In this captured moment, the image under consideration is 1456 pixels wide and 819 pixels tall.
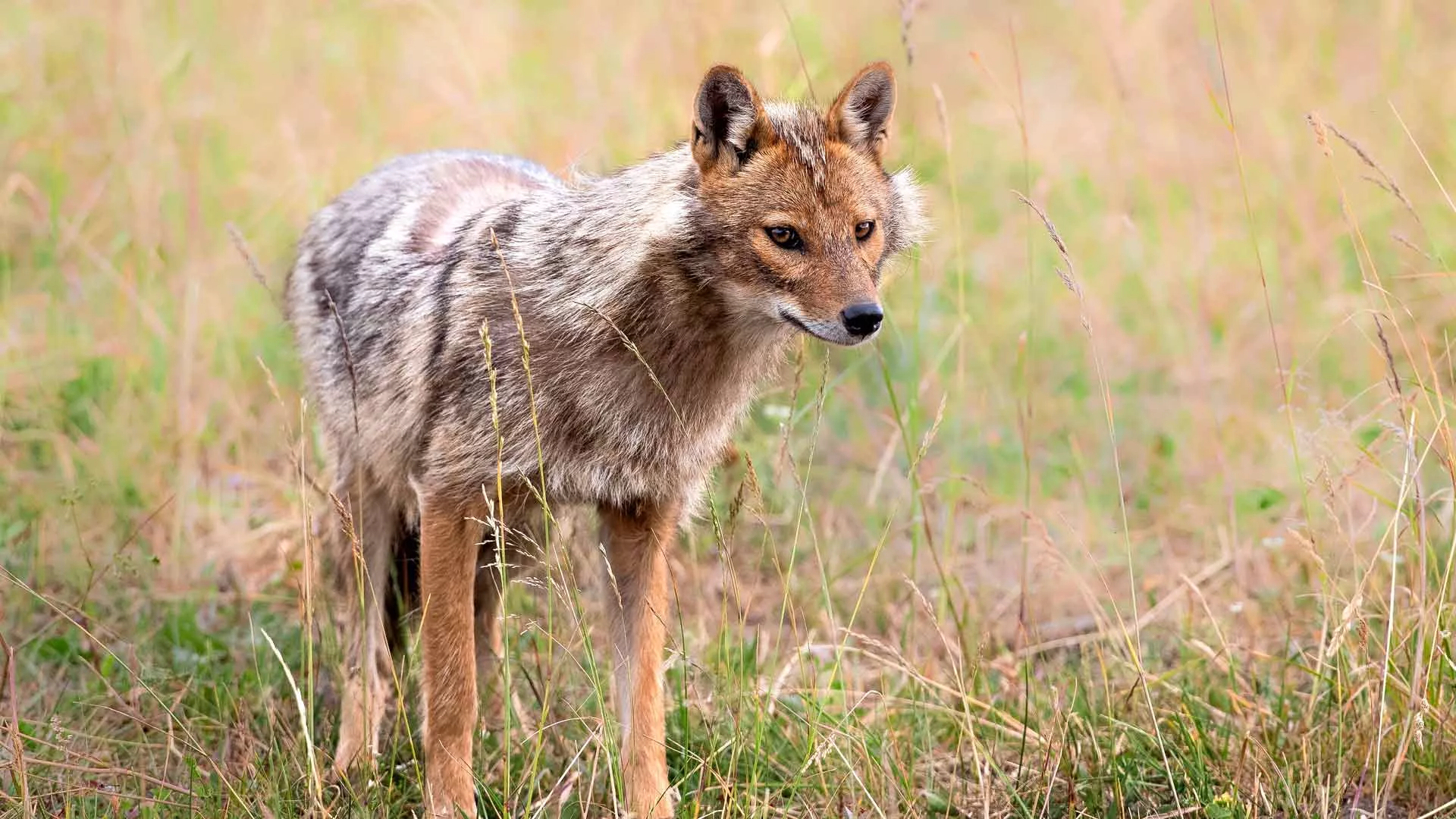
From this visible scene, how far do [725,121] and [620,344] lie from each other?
0.68m

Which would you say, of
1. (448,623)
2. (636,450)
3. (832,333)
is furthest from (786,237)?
(448,623)

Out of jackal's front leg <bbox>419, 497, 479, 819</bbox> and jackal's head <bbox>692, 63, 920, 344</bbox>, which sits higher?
jackal's head <bbox>692, 63, 920, 344</bbox>

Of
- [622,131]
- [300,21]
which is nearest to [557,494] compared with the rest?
[622,131]

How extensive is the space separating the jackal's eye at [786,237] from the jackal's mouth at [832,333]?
197 millimetres

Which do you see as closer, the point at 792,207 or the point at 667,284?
the point at 792,207

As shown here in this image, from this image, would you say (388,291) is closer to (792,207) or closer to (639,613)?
(639,613)

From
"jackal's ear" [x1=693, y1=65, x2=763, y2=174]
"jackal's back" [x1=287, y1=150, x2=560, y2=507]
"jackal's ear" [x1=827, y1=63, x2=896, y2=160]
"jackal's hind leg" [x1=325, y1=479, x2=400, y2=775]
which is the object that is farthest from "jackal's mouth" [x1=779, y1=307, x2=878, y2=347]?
"jackal's hind leg" [x1=325, y1=479, x2=400, y2=775]

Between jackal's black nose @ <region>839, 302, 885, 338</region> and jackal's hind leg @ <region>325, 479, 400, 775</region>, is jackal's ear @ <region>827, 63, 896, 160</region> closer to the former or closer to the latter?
jackal's black nose @ <region>839, 302, 885, 338</region>

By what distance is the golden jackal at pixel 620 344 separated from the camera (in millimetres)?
3781

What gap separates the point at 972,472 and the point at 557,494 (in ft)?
9.12

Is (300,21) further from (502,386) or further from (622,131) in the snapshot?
(502,386)

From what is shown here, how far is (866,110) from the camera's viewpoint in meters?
4.07

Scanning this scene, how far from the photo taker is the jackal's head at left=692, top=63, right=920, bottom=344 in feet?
12.0

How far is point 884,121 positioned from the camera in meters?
4.11
